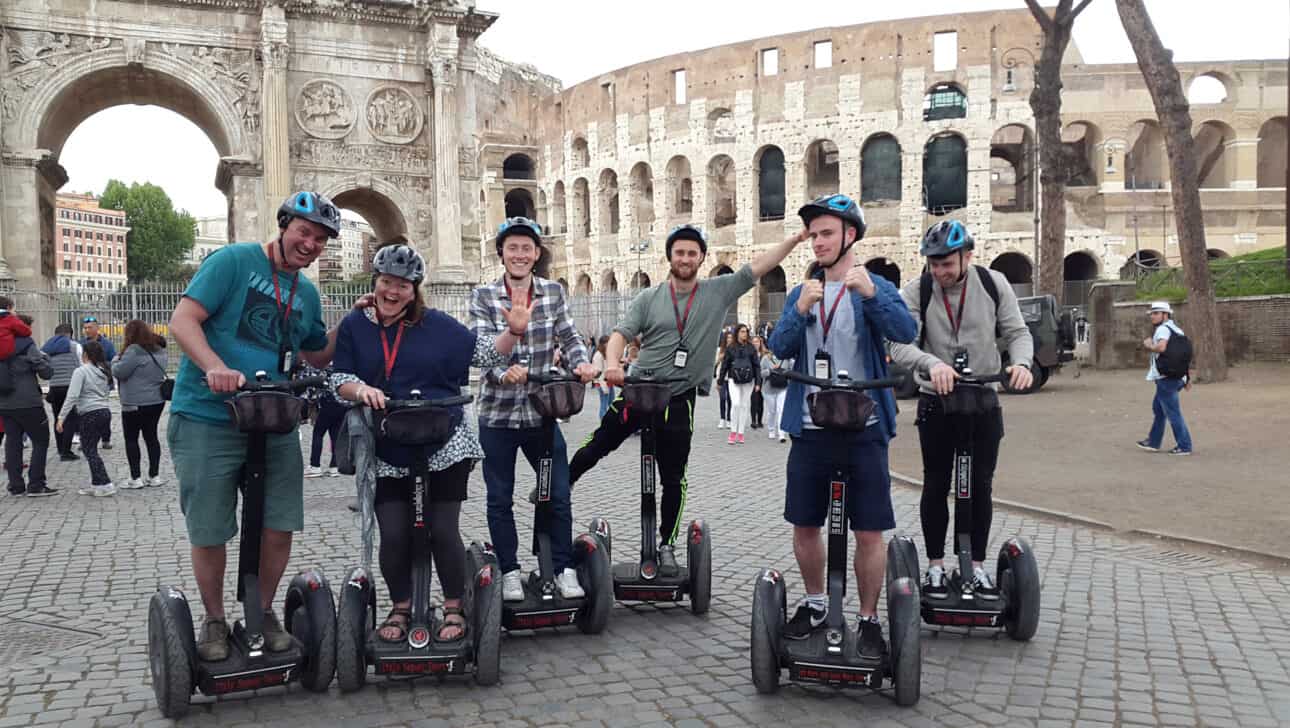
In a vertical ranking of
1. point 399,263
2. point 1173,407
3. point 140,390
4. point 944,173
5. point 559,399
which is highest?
point 944,173

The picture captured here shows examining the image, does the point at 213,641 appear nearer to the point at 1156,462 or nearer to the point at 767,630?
the point at 767,630

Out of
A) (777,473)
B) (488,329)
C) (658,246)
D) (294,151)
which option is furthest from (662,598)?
(658,246)

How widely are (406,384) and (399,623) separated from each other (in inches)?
40.1

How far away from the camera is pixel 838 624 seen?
3.92 m

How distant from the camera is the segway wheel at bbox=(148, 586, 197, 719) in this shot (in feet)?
12.2

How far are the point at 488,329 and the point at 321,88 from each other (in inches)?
786

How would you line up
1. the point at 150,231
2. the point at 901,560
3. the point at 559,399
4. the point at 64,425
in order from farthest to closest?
the point at 150,231 → the point at 64,425 → the point at 901,560 → the point at 559,399

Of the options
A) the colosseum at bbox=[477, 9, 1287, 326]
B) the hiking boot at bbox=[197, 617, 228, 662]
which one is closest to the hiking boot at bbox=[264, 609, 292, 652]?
the hiking boot at bbox=[197, 617, 228, 662]

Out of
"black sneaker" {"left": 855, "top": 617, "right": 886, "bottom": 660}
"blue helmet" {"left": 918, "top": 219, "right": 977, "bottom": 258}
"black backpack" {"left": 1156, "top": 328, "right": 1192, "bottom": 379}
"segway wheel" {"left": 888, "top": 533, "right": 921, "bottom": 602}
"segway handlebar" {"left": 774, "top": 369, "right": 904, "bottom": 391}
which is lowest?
"black sneaker" {"left": 855, "top": 617, "right": 886, "bottom": 660}

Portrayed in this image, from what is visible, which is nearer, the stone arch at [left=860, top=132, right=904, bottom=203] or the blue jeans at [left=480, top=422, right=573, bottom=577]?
the blue jeans at [left=480, top=422, right=573, bottom=577]

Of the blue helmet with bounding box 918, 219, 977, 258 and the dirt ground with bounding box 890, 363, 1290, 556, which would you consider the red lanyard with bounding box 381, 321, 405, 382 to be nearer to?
the blue helmet with bounding box 918, 219, 977, 258

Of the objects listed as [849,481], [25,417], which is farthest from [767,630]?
[25,417]

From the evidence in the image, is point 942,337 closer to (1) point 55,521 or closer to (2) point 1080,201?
(1) point 55,521

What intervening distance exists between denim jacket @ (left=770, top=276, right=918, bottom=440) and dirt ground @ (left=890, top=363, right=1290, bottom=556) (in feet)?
13.9
